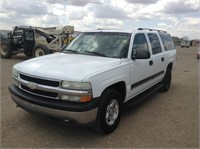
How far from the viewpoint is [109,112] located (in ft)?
13.9

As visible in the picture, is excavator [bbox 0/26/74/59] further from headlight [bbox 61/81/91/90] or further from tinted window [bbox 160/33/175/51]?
headlight [bbox 61/81/91/90]

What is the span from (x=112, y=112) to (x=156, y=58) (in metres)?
2.37

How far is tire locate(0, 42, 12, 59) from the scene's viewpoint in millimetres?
16469

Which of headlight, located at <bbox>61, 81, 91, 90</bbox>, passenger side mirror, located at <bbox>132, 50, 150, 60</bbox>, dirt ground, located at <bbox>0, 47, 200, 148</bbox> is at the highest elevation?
Result: passenger side mirror, located at <bbox>132, 50, 150, 60</bbox>

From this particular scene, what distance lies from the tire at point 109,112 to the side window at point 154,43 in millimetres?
2201

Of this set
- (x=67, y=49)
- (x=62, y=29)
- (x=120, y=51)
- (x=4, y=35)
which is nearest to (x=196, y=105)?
(x=120, y=51)

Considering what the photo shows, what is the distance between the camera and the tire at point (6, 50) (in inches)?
648

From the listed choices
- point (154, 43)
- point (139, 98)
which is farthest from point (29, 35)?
point (139, 98)

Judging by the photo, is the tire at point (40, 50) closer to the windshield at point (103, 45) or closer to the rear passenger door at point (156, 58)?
the rear passenger door at point (156, 58)

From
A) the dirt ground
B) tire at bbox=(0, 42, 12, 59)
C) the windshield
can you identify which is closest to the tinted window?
the dirt ground

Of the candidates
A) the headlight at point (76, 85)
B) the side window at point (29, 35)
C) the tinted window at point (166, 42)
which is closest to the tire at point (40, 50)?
the side window at point (29, 35)

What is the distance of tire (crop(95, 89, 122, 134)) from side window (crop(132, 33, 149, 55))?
1.12 metres

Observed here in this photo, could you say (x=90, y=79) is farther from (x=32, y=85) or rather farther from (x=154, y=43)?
(x=154, y=43)

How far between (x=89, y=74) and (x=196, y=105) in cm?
366
